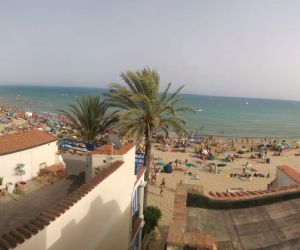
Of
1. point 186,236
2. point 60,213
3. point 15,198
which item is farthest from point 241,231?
point 15,198

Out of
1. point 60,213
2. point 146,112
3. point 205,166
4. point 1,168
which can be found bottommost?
point 205,166

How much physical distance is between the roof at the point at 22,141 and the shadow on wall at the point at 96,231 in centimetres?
450

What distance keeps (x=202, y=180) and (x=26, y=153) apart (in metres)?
19.3

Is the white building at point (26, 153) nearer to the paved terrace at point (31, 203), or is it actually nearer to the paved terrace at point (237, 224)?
the paved terrace at point (31, 203)

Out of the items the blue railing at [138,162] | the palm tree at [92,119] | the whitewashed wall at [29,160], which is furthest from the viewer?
the palm tree at [92,119]

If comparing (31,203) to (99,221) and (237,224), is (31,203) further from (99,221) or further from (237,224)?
(237,224)

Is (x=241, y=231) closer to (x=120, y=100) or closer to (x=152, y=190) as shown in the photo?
(x=120, y=100)

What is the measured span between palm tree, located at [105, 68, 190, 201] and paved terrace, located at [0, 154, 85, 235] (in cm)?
358

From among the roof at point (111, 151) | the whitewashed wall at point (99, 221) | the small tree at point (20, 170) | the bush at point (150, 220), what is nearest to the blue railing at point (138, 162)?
the bush at point (150, 220)

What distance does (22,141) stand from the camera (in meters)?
12.7

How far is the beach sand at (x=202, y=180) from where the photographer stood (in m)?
18.0

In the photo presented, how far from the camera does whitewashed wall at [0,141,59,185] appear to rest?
11711mm

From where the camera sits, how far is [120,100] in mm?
16766

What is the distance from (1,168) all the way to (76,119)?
811 centimetres
